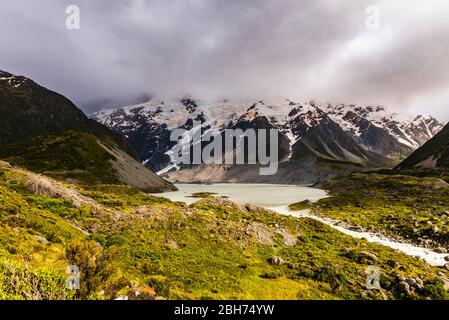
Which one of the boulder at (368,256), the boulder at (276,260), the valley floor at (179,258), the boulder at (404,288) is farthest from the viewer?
the boulder at (368,256)

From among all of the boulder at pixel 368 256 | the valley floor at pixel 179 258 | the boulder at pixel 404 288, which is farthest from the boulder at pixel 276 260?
the boulder at pixel 404 288

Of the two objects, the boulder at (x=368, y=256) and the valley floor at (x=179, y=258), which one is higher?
the valley floor at (x=179, y=258)

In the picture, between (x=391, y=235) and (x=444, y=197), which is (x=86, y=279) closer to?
(x=391, y=235)

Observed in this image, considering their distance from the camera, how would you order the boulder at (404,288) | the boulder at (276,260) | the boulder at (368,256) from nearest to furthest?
1. the boulder at (404,288)
2. the boulder at (276,260)
3. the boulder at (368,256)

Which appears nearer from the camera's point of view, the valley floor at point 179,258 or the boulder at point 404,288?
the valley floor at point 179,258

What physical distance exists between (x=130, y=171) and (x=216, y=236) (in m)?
164

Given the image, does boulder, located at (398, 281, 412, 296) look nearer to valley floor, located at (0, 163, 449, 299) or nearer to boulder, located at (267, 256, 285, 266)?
valley floor, located at (0, 163, 449, 299)

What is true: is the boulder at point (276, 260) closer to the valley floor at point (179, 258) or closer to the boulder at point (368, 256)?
the valley floor at point (179, 258)

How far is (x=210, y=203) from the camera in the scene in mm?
66250

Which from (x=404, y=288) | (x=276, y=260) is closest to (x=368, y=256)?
(x=404, y=288)

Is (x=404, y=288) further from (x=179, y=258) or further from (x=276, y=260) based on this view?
(x=179, y=258)

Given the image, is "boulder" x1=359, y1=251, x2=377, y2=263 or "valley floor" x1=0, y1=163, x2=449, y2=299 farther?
"boulder" x1=359, y1=251, x2=377, y2=263

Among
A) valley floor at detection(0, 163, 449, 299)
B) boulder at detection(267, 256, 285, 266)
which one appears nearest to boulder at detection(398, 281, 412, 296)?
valley floor at detection(0, 163, 449, 299)
